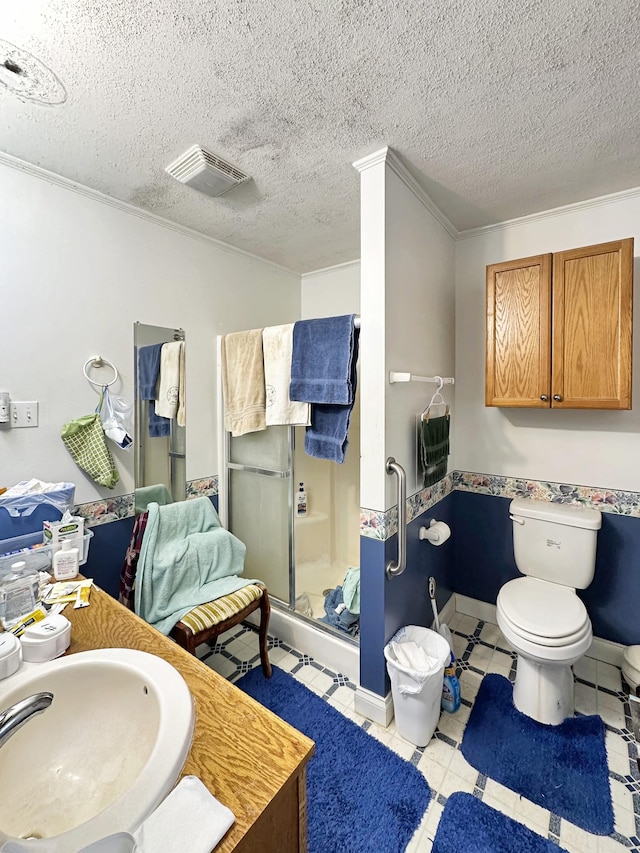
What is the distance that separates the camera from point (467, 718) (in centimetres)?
168

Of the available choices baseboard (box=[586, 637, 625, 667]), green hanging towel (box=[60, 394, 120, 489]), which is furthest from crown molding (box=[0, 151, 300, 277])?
baseboard (box=[586, 637, 625, 667])

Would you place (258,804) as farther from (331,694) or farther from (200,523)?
(200,523)

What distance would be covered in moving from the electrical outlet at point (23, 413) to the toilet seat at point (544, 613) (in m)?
2.21

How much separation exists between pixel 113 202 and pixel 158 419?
1060mm

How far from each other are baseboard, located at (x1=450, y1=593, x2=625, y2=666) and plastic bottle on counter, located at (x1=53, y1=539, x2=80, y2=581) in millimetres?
1985

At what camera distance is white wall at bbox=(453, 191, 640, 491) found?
1885 millimetres

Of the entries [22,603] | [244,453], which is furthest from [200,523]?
[22,603]

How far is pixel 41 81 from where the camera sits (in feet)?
3.84

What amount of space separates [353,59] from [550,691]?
2.43 m

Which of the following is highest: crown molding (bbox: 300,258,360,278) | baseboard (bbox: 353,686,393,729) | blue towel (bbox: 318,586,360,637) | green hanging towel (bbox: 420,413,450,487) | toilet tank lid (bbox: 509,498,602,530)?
crown molding (bbox: 300,258,360,278)

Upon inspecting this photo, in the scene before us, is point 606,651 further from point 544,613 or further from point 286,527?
point 286,527

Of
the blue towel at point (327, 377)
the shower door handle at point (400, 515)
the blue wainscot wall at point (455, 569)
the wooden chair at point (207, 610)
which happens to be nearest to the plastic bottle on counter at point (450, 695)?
the blue wainscot wall at point (455, 569)

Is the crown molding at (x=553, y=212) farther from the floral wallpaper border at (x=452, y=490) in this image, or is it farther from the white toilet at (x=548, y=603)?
the white toilet at (x=548, y=603)

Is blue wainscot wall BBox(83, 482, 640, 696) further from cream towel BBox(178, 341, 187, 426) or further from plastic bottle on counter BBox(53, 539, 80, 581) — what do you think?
cream towel BBox(178, 341, 187, 426)
